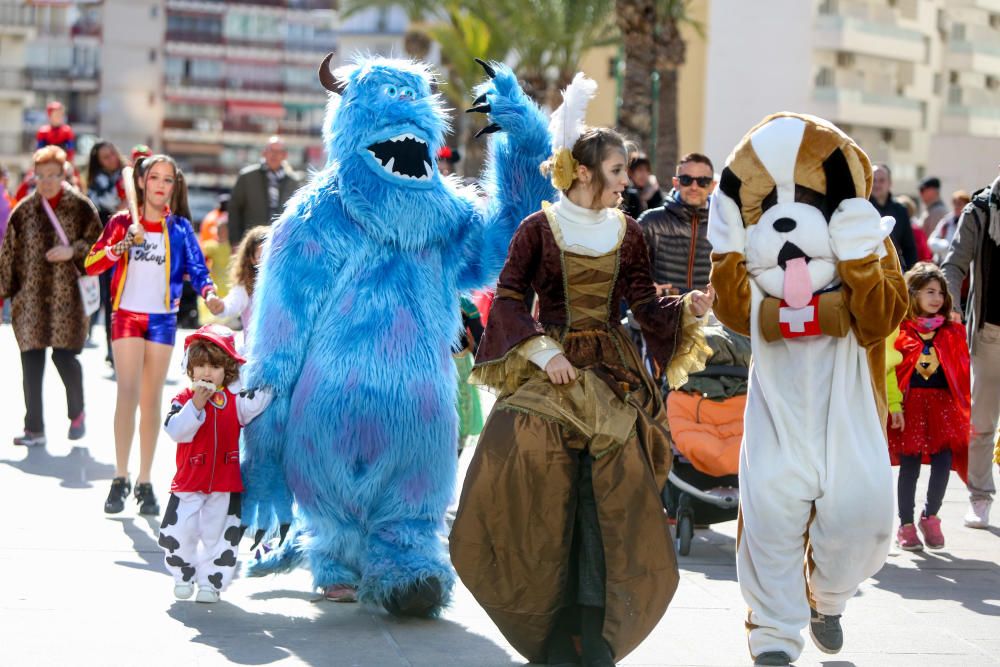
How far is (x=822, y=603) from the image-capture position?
19.6ft

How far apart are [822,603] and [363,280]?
225 centimetres

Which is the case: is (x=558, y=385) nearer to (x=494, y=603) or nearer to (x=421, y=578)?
(x=494, y=603)

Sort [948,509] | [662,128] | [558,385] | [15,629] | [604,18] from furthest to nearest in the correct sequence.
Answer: [604,18], [662,128], [948,509], [15,629], [558,385]

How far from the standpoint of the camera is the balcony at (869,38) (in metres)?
48.3

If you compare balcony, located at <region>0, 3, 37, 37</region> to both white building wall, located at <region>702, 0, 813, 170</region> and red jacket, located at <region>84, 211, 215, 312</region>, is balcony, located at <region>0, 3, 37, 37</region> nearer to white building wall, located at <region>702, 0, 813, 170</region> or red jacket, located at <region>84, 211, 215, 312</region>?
white building wall, located at <region>702, 0, 813, 170</region>

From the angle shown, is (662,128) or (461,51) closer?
(662,128)

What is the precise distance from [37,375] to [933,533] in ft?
19.3

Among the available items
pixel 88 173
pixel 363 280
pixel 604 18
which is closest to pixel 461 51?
pixel 604 18

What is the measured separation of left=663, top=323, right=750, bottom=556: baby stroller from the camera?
816 centimetres

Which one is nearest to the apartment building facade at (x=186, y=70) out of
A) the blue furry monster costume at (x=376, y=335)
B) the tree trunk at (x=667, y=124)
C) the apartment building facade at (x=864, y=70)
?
the apartment building facade at (x=864, y=70)

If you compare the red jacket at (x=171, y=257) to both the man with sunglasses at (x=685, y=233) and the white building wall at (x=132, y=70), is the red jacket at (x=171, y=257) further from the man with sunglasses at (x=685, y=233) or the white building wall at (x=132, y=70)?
the white building wall at (x=132, y=70)

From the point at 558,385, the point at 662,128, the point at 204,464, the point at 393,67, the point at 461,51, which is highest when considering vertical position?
the point at 461,51

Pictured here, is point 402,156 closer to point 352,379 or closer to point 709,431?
point 352,379

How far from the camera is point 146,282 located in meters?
8.62
